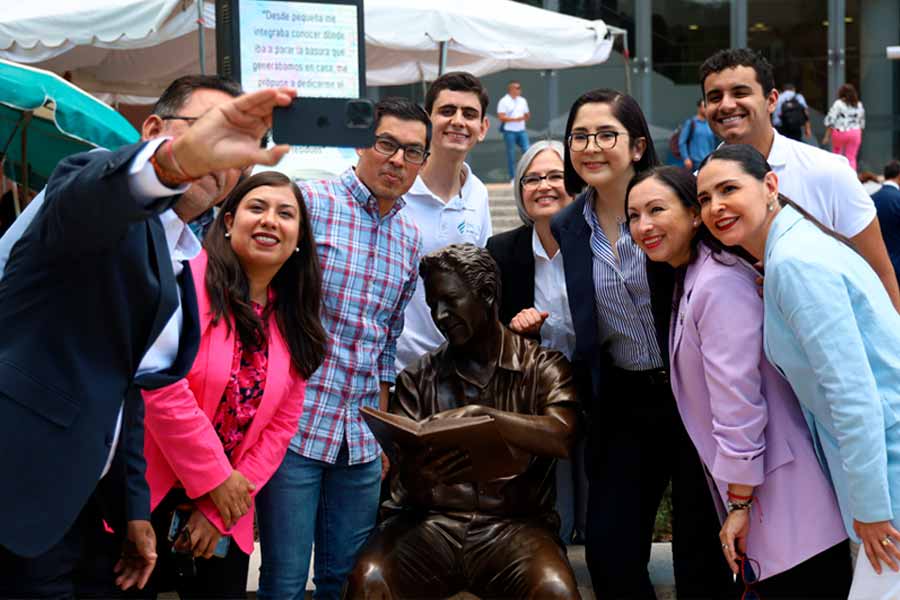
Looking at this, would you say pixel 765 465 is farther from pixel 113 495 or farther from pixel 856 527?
pixel 113 495

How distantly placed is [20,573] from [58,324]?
0.61 m

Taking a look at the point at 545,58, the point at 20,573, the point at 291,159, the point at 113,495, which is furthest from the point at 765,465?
the point at 545,58

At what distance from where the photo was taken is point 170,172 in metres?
1.85

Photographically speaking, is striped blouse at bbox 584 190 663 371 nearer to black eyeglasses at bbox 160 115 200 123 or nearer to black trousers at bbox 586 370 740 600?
black trousers at bbox 586 370 740 600

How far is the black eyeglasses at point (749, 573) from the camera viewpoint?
336 centimetres

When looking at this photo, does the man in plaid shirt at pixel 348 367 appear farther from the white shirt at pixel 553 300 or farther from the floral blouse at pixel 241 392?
the white shirt at pixel 553 300

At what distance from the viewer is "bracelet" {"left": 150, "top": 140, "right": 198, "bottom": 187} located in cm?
184

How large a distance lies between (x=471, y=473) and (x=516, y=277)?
3.28ft

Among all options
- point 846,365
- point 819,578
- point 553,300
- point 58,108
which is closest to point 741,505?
point 819,578

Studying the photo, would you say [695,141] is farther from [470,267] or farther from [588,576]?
[470,267]

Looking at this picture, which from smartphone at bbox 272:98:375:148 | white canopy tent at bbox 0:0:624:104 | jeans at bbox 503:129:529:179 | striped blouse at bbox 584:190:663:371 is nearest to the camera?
smartphone at bbox 272:98:375:148

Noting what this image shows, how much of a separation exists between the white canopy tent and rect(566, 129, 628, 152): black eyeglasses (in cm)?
454

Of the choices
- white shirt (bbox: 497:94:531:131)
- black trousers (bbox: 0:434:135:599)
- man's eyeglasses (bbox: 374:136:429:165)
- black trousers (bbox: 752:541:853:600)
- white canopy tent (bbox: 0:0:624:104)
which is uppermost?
white shirt (bbox: 497:94:531:131)

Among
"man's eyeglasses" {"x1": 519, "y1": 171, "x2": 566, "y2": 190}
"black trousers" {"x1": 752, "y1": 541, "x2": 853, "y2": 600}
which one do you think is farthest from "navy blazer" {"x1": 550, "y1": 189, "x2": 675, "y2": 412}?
"black trousers" {"x1": 752, "y1": 541, "x2": 853, "y2": 600}
